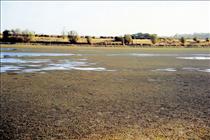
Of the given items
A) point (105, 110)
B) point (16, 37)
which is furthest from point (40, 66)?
point (16, 37)

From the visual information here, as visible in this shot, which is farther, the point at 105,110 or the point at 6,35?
the point at 6,35

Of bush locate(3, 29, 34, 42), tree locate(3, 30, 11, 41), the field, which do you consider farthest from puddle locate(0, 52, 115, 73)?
tree locate(3, 30, 11, 41)

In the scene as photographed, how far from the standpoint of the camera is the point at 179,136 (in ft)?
23.5

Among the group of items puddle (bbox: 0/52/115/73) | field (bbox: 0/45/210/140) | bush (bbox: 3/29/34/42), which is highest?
bush (bbox: 3/29/34/42)

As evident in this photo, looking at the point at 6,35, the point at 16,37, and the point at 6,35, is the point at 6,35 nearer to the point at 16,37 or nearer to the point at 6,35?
the point at 6,35

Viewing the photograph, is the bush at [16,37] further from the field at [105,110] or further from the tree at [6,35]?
the field at [105,110]

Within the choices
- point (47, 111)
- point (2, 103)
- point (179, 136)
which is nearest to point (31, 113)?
point (47, 111)

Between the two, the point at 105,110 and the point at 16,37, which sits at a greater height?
the point at 16,37

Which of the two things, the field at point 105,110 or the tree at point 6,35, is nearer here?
the field at point 105,110

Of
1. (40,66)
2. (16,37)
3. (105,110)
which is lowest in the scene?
(105,110)

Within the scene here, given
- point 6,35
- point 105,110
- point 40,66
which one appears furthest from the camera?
point 6,35

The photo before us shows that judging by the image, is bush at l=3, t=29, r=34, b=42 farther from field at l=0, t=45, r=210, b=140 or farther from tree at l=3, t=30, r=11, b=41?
field at l=0, t=45, r=210, b=140

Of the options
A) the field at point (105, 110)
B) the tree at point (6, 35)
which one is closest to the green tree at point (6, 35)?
the tree at point (6, 35)

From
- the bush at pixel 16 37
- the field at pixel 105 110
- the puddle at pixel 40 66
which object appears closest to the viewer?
the field at pixel 105 110
